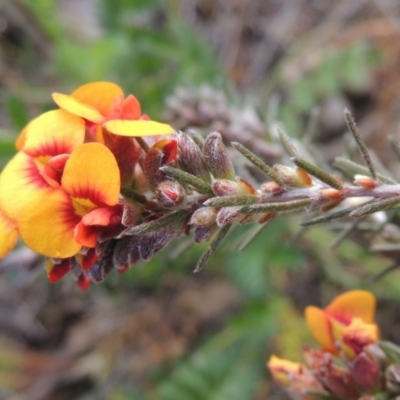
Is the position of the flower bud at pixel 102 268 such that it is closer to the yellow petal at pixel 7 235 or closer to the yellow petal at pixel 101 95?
the yellow petal at pixel 7 235

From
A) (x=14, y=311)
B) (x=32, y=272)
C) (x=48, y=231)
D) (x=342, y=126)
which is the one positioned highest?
(x=48, y=231)

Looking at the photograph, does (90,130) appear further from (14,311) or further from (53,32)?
(14,311)

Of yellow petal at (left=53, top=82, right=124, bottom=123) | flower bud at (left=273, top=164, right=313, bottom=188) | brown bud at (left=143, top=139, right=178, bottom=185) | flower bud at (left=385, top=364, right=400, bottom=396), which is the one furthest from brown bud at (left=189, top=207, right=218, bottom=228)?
flower bud at (left=385, top=364, right=400, bottom=396)

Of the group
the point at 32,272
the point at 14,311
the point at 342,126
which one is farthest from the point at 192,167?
the point at 14,311

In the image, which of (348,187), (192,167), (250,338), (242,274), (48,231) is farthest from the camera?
(250,338)

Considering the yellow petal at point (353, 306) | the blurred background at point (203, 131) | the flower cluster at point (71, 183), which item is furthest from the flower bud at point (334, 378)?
the blurred background at point (203, 131)

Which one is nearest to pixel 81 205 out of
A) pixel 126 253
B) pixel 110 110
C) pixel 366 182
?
pixel 126 253

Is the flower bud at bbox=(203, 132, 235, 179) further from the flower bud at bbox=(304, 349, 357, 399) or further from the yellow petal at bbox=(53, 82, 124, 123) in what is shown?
the flower bud at bbox=(304, 349, 357, 399)
